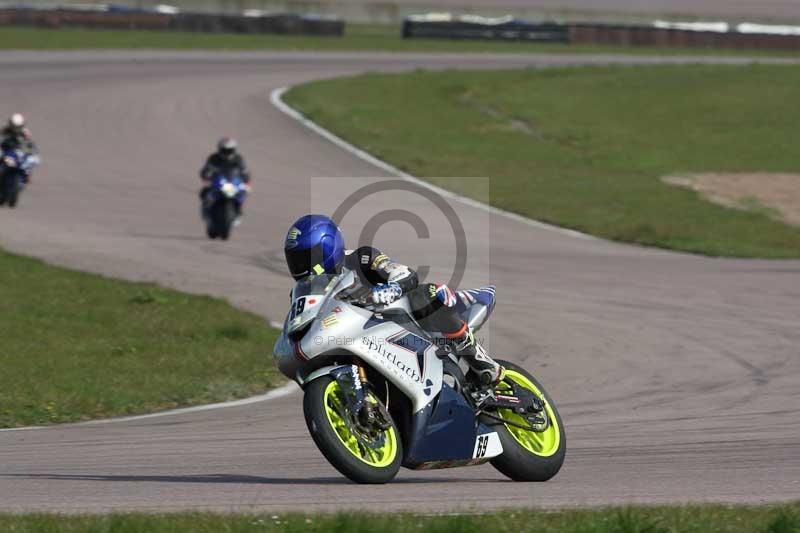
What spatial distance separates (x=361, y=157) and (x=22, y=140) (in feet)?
26.6

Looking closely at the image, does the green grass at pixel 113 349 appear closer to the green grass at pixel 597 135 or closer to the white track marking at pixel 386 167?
the white track marking at pixel 386 167

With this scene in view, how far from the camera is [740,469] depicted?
802cm

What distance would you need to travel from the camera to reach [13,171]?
23938mm

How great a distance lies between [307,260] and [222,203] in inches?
566

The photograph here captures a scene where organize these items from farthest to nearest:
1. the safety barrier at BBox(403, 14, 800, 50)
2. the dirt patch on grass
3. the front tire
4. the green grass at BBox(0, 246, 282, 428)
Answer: the safety barrier at BBox(403, 14, 800, 50)
the dirt patch on grass
the front tire
the green grass at BBox(0, 246, 282, 428)

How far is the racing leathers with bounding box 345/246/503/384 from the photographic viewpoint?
7.32 m

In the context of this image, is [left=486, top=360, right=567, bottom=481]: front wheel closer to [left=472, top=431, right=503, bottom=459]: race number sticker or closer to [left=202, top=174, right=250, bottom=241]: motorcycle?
[left=472, top=431, right=503, bottom=459]: race number sticker

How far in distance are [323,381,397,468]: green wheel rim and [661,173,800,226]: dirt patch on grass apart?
17.6 meters

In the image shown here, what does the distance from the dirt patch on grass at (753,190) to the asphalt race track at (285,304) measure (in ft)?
14.3

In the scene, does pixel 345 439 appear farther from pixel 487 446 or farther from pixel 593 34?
pixel 593 34

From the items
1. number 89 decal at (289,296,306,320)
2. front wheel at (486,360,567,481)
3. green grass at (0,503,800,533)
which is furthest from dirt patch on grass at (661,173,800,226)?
green grass at (0,503,800,533)

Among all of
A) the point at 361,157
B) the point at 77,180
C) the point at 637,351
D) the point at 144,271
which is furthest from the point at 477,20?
the point at 637,351

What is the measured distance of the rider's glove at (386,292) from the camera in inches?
286

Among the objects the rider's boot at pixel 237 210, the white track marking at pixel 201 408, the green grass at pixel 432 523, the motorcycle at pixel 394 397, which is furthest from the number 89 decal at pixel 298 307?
the rider's boot at pixel 237 210
